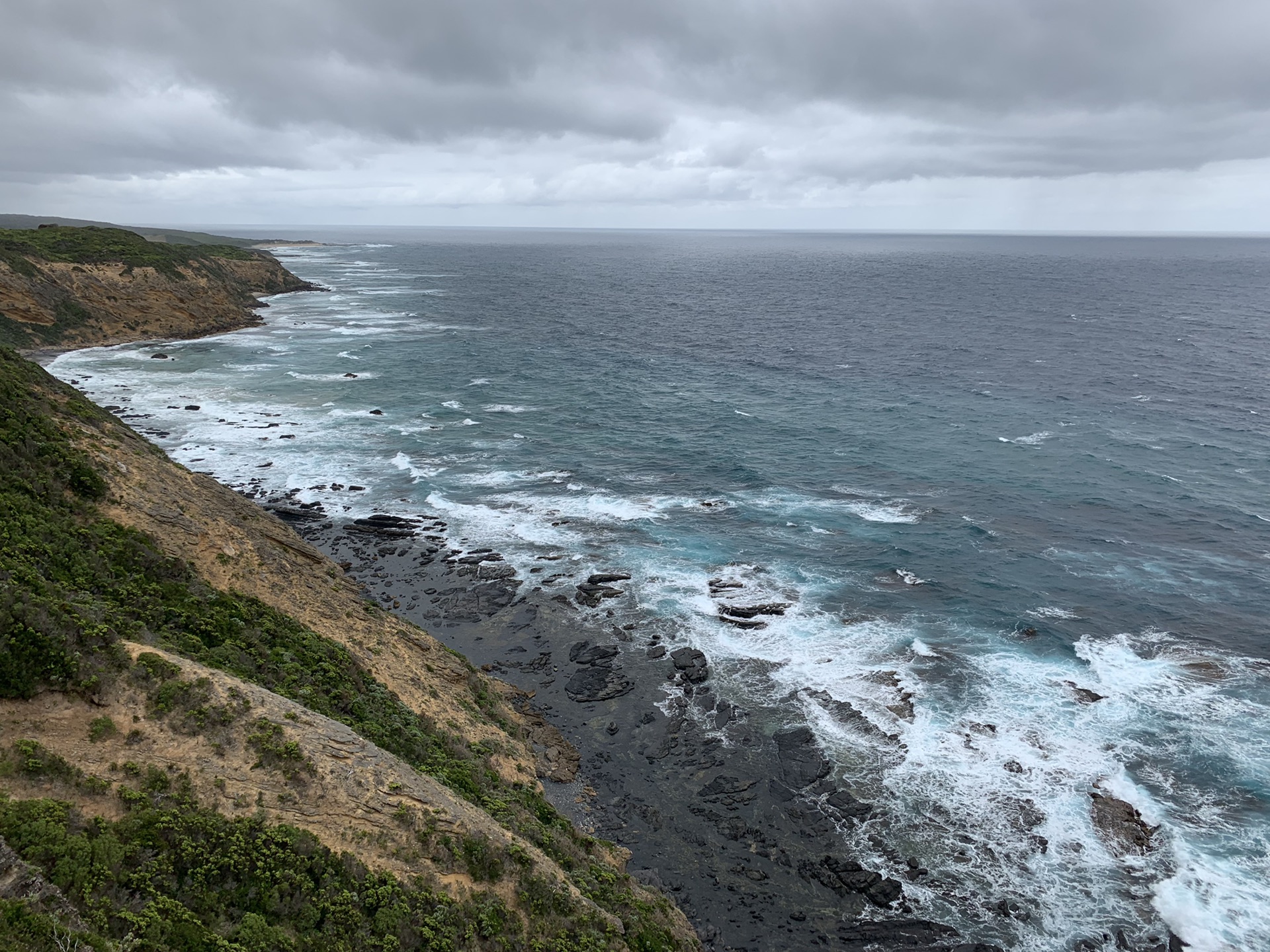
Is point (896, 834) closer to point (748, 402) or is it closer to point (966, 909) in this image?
point (966, 909)

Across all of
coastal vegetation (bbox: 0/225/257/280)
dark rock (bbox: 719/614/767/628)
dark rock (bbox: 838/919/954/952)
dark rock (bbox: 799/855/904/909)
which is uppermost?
coastal vegetation (bbox: 0/225/257/280)

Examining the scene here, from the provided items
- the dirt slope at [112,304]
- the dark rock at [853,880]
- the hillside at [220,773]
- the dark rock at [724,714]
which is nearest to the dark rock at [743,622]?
the dark rock at [724,714]

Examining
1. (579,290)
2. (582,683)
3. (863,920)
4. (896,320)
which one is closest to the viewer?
(863,920)

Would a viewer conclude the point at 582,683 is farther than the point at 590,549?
No

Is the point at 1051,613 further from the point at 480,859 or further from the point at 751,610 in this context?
the point at 480,859

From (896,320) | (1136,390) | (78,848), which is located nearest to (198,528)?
(78,848)

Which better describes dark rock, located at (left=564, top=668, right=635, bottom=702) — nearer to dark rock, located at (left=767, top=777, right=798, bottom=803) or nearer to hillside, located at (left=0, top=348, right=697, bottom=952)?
hillside, located at (left=0, top=348, right=697, bottom=952)

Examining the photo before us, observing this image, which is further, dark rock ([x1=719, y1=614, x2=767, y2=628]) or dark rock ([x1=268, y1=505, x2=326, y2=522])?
dark rock ([x1=268, y1=505, x2=326, y2=522])

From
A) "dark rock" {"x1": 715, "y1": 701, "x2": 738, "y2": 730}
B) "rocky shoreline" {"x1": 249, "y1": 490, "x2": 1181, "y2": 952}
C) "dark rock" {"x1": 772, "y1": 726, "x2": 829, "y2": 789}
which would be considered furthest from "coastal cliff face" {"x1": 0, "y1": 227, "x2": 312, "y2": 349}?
"dark rock" {"x1": 772, "y1": 726, "x2": 829, "y2": 789}
